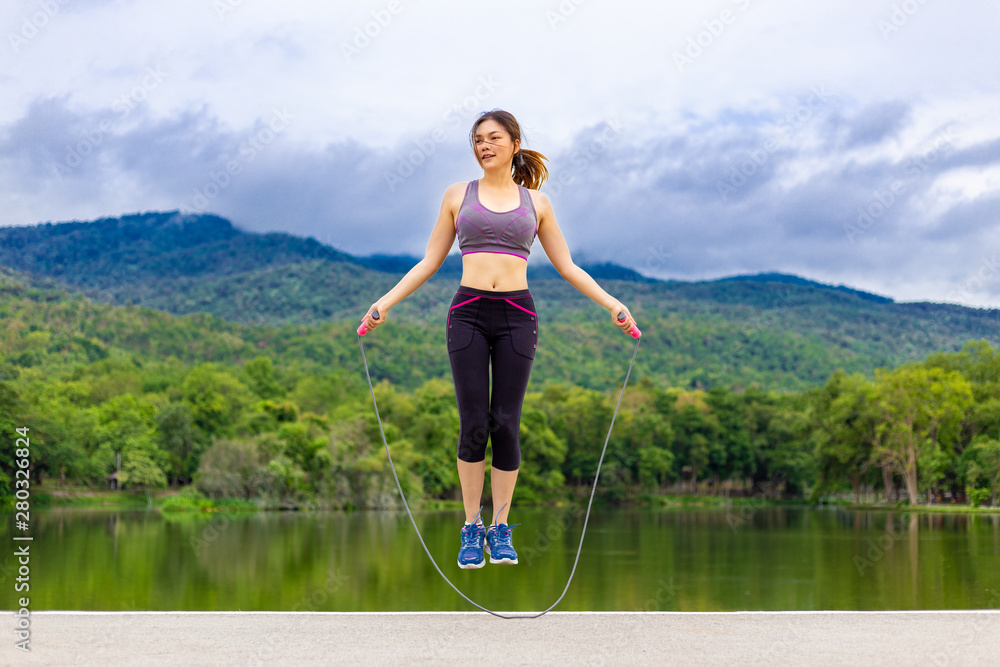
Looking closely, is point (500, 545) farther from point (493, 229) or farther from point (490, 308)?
point (493, 229)

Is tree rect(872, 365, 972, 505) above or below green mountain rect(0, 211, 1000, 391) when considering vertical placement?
below

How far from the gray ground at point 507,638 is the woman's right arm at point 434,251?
62.0 inches

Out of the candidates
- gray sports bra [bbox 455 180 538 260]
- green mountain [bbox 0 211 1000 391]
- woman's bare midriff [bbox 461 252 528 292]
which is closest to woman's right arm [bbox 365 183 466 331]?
gray sports bra [bbox 455 180 538 260]

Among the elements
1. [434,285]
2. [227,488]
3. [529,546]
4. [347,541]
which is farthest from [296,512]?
[434,285]

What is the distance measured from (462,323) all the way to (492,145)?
968 millimetres

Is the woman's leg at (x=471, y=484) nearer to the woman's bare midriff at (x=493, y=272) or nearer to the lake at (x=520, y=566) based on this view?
the woman's bare midriff at (x=493, y=272)

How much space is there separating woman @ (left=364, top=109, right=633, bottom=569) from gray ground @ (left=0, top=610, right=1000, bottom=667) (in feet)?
A: 1.99

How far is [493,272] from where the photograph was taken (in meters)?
4.89

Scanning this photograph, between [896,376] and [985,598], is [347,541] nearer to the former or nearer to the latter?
[985,598]

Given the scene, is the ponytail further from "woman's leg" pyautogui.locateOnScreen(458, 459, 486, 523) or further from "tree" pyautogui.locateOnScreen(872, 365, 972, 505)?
"tree" pyautogui.locateOnScreen(872, 365, 972, 505)

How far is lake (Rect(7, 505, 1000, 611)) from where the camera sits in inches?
1067

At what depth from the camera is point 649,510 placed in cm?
7581

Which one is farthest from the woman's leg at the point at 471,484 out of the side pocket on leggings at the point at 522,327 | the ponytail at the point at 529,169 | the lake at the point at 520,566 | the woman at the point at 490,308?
the lake at the point at 520,566

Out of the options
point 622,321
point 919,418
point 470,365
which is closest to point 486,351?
point 470,365
